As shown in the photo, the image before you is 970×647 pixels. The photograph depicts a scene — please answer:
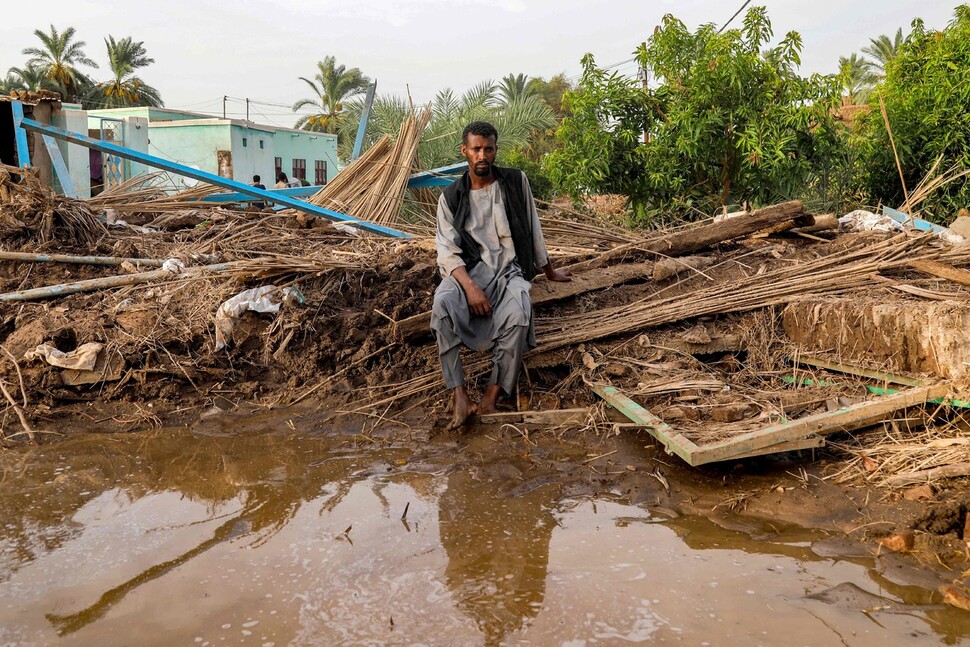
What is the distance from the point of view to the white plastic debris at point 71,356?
13.8 ft

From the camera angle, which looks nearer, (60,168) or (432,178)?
(60,168)

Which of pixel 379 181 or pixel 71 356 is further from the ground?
pixel 379 181

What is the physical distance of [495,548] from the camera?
2.66m

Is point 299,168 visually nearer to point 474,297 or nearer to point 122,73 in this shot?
point 122,73

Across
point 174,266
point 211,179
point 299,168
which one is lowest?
point 174,266

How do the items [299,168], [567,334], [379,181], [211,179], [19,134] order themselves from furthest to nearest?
[299,168] < [379,181] < [19,134] < [211,179] < [567,334]

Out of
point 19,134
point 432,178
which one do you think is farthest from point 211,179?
point 432,178

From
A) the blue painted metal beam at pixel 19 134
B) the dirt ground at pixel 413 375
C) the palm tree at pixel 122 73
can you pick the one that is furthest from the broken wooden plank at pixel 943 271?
the palm tree at pixel 122 73

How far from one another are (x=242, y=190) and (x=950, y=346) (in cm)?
567

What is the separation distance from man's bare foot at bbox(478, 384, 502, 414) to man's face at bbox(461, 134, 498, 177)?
1183 mm

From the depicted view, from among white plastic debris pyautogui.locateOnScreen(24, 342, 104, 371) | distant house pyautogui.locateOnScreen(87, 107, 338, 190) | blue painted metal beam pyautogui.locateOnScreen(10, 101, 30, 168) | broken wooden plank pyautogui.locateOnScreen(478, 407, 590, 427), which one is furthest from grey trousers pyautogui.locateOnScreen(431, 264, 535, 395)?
distant house pyautogui.locateOnScreen(87, 107, 338, 190)

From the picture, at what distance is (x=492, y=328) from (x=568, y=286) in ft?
2.50

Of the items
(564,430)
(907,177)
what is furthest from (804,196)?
(564,430)

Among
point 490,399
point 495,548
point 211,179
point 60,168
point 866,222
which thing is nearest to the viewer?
point 495,548
